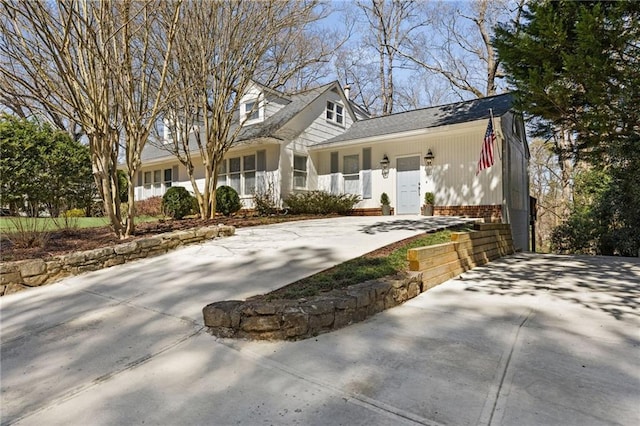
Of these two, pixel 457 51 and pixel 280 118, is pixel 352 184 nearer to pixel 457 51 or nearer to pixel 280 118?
pixel 280 118

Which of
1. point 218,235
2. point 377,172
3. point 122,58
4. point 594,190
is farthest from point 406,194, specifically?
point 122,58

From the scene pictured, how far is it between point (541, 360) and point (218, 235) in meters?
6.36

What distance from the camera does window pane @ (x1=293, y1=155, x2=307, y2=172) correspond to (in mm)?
14452

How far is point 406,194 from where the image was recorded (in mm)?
12969

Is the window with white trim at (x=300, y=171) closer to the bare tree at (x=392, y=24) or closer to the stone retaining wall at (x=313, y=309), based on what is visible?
the stone retaining wall at (x=313, y=309)

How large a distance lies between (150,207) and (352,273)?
50.5 feet

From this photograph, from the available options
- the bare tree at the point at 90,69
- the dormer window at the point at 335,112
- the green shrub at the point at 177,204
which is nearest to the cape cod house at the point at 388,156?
the dormer window at the point at 335,112

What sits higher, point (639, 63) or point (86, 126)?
point (639, 63)

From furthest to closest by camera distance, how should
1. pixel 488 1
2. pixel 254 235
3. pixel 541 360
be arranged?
pixel 488 1 < pixel 254 235 < pixel 541 360

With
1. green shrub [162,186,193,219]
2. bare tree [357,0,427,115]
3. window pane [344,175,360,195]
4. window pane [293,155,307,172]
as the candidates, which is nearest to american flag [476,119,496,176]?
window pane [344,175,360,195]

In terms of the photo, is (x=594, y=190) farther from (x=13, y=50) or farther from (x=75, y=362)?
(x=13, y=50)

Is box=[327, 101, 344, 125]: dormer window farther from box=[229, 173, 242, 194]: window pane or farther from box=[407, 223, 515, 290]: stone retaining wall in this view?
box=[407, 223, 515, 290]: stone retaining wall

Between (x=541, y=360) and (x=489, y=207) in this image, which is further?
(x=489, y=207)

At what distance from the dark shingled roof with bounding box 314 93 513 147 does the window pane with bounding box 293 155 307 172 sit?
79cm
